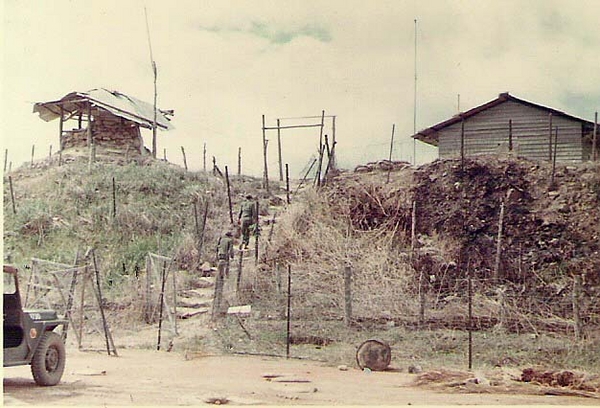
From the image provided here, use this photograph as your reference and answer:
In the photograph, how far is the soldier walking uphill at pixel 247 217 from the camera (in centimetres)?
1423

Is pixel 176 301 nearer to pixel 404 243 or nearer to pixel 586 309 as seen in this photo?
pixel 404 243

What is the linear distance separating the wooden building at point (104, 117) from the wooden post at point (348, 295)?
3.33 metres

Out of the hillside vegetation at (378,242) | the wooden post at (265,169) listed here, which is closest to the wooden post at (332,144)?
the hillside vegetation at (378,242)

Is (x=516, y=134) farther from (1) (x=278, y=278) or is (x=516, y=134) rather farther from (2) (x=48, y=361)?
(2) (x=48, y=361)

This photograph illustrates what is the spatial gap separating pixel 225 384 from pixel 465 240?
21.3 ft

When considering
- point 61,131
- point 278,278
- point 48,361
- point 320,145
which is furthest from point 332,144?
point 48,361

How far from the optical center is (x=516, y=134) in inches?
605

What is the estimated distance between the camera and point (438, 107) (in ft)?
36.1

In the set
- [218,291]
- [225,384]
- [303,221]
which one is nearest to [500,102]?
[303,221]

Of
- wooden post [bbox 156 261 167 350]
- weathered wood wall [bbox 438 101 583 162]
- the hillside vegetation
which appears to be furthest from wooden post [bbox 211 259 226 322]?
weathered wood wall [bbox 438 101 583 162]

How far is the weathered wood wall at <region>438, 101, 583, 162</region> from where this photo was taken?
14.2 metres

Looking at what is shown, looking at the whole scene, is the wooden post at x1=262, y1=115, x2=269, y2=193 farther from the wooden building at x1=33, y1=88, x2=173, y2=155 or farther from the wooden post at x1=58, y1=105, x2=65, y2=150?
the wooden post at x1=58, y1=105, x2=65, y2=150

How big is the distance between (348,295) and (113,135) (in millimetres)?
6220

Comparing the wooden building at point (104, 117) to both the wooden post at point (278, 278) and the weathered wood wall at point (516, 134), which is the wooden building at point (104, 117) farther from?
the weathered wood wall at point (516, 134)
